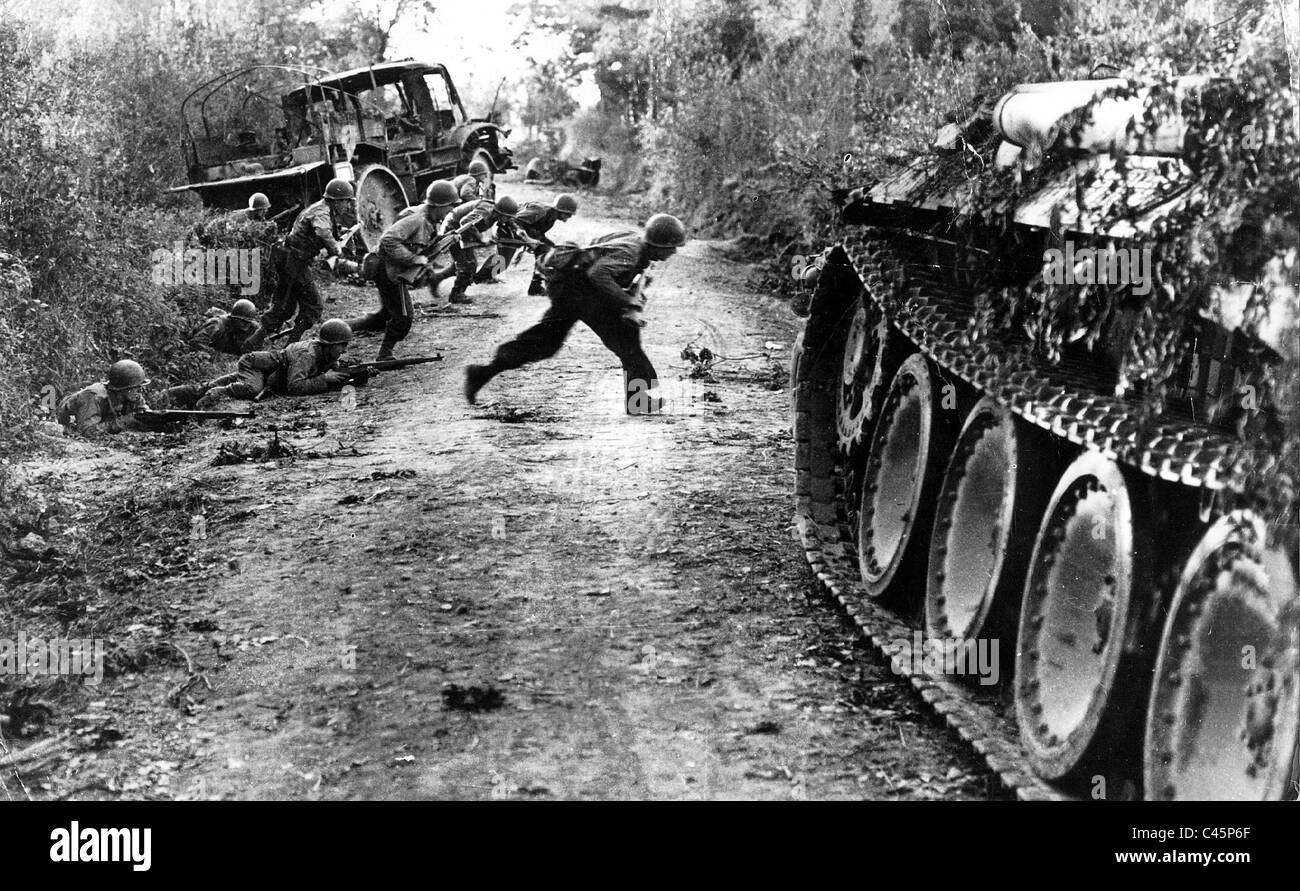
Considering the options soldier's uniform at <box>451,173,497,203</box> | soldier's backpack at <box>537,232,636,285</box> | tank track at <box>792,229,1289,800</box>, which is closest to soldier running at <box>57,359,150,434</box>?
soldier's backpack at <box>537,232,636,285</box>

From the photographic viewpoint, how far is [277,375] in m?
12.7

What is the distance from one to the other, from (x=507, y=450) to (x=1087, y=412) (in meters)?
5.85

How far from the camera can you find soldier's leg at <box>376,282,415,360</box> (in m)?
13.7

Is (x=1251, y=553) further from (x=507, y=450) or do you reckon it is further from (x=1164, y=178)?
(x=507, y=450)

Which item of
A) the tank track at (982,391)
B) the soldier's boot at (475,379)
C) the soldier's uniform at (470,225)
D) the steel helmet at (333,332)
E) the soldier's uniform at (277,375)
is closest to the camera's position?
the tank track at (982,391)

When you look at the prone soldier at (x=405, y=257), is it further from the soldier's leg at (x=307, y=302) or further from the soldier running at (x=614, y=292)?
the soldier running at (x=614, y=292)

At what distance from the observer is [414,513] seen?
8312mm

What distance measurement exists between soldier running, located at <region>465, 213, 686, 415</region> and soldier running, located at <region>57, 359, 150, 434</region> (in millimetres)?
3310

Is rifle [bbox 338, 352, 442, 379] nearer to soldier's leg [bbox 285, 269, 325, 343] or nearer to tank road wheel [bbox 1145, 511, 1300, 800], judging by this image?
soldier's leg [bbox 285, 269, 325, 343]

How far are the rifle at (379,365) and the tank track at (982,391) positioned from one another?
595 centimetres

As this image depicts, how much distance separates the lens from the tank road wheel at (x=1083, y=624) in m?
4.46

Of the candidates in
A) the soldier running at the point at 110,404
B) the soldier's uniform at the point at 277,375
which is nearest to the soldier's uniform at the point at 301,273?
the soldier's uniform at the point at 277,375

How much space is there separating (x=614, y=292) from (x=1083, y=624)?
20.4ft
